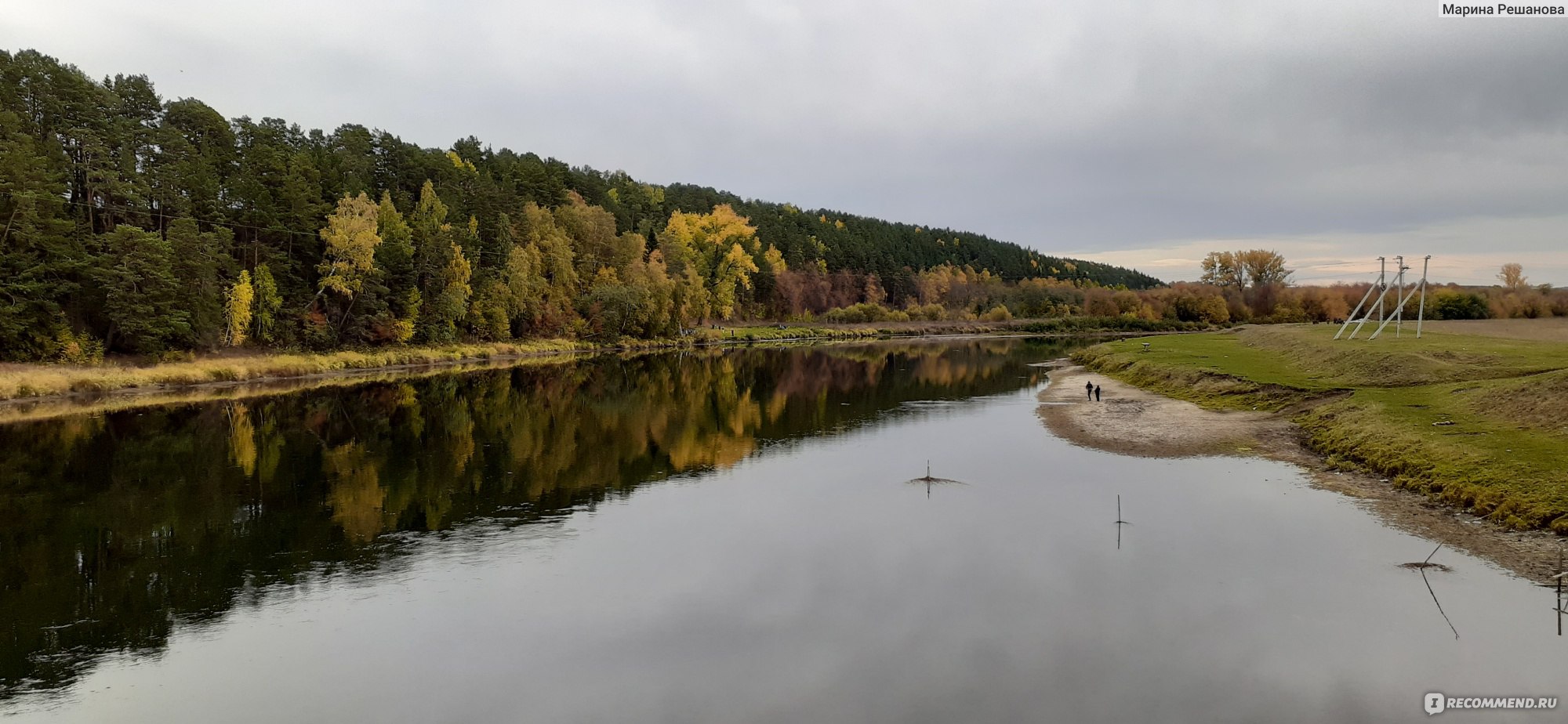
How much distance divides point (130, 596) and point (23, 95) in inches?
2340

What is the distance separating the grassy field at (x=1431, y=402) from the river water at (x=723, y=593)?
2.79 metres

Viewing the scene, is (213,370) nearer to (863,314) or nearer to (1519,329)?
(1519,329)

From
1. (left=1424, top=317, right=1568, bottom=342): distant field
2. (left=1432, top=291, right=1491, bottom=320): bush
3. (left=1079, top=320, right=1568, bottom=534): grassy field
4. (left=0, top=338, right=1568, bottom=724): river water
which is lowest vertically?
(left=0, top=338, right=1568, bottom=724): river water

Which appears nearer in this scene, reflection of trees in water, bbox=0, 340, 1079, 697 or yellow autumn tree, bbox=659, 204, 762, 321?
reflection of trees in water, bbox=0, 340, 1079, 697

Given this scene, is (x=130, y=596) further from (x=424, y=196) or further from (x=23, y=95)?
(x=424, y=196)

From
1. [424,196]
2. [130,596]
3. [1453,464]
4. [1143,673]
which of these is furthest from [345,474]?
[424,196]

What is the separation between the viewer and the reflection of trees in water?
1638 centimetres

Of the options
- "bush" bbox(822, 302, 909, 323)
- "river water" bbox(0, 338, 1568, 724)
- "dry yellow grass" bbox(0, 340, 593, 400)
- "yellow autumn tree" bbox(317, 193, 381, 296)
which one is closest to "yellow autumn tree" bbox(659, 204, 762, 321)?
"bush" bbox(822, 302, 909, 323)

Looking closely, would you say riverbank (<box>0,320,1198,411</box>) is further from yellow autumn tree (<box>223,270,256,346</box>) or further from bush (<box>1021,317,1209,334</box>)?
bush (<box>1021,317,1209,334</box>)

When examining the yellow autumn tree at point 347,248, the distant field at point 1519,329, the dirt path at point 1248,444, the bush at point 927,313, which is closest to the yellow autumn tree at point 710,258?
the bush at point 927,313

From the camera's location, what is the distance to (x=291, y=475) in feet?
92.9

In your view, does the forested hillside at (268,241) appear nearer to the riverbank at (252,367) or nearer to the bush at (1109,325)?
the riverbank at (252,367)

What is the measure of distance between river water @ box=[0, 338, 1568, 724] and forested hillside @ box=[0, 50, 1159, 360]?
2590 cm

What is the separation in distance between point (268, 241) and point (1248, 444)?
244ft
